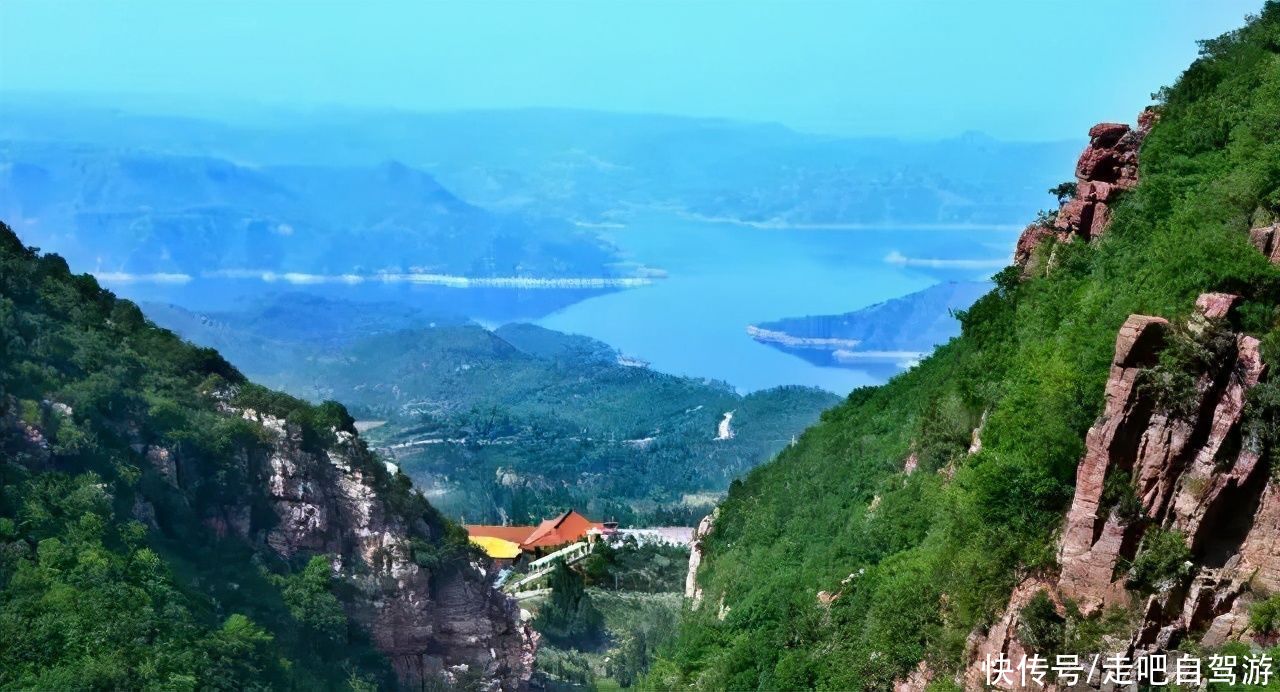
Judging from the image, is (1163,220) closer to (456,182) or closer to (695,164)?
(456,182)

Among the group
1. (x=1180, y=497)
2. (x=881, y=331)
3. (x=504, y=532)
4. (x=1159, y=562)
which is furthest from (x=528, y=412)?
(x=1159, y=562)

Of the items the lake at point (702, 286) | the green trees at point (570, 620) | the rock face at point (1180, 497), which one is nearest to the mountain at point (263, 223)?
the lake at point (702, 286)

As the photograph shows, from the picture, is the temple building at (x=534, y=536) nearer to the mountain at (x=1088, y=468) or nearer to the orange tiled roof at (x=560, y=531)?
the orange tiled roof at (x=560, y=531)

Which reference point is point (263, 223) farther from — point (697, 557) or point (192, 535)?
point (192, 535)

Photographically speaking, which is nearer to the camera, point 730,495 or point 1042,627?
point 1042,627

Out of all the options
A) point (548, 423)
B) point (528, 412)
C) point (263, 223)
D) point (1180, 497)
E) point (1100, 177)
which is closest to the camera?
point (1180, 497)

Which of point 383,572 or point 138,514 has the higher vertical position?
point 138,514
